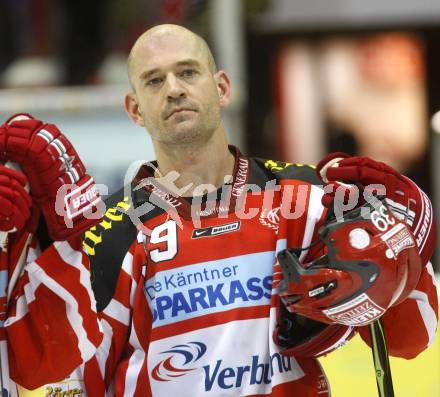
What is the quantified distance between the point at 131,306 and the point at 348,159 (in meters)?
0.55

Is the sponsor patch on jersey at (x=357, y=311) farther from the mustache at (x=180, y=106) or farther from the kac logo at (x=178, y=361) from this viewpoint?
the mustache at (x=180, y=106)

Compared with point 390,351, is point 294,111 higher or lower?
→ lower

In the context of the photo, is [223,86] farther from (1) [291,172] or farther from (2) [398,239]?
(2) [398,239]

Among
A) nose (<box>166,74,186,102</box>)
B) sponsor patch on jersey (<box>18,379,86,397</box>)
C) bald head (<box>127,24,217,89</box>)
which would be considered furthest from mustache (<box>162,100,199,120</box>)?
sponsor patch on jersey (<box>18,379,86,397</box>)

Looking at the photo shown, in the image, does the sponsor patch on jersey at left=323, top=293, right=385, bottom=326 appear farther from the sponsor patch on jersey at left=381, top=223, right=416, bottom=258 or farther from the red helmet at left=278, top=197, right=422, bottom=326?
the sponsor patch on jersey at left=381, top=223, right=416, bottom=258

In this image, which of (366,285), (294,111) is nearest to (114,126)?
(294,111)

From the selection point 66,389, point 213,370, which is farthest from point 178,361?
point 66,389

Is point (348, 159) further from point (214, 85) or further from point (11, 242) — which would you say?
point (11, 242)

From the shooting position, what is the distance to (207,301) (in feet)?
7.70

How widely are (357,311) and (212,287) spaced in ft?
1.11

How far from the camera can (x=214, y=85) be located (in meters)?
2.52

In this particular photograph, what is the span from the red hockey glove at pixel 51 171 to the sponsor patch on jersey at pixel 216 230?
1.13 feet

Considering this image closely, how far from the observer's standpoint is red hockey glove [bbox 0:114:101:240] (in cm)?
202

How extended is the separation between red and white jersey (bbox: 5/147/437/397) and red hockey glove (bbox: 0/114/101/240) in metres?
0.25
